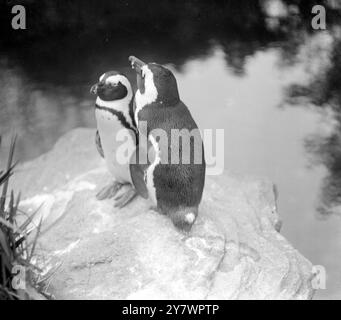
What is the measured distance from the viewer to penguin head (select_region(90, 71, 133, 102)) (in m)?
2.15

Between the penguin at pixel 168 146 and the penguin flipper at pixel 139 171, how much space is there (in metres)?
0.13

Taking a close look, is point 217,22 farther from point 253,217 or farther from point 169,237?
point 169,237

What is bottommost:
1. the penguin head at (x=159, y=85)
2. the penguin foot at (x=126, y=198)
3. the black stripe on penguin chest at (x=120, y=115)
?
the penguin foot at (x=126, y=198)

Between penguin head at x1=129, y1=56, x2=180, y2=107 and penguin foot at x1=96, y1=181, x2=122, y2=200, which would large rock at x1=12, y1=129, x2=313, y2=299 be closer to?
penguin foot at x1=96, y1=181, x2=122, y2=200

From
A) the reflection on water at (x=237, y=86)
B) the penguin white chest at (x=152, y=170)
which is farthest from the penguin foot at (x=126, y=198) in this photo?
the reflection on water at (x=237, y=86)

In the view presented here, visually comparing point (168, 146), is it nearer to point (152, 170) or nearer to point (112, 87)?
point (152, 170)

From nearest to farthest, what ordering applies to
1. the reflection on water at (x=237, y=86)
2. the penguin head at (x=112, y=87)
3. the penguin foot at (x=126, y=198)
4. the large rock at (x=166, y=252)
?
the large rock at (x=166, y=252)
the penguin head at (x=112, y=87)
the penguin foot at (x=126, y=198)
the reflection on water at (x=237, y=86)

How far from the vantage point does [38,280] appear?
1.77m

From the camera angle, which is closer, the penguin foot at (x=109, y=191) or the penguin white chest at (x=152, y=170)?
the penguin white chest at (x=152, y=170)

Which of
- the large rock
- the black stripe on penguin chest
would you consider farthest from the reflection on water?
the black stripe on penguin chest

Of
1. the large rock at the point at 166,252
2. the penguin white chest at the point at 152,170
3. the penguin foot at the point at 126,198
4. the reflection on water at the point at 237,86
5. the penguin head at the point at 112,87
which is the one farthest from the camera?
the reflection on water at the point at 237,86

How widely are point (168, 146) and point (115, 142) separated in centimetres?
32

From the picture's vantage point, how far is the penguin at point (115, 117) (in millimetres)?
2156

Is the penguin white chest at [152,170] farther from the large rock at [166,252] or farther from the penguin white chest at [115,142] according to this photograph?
the penguin white chest at [115,142]
